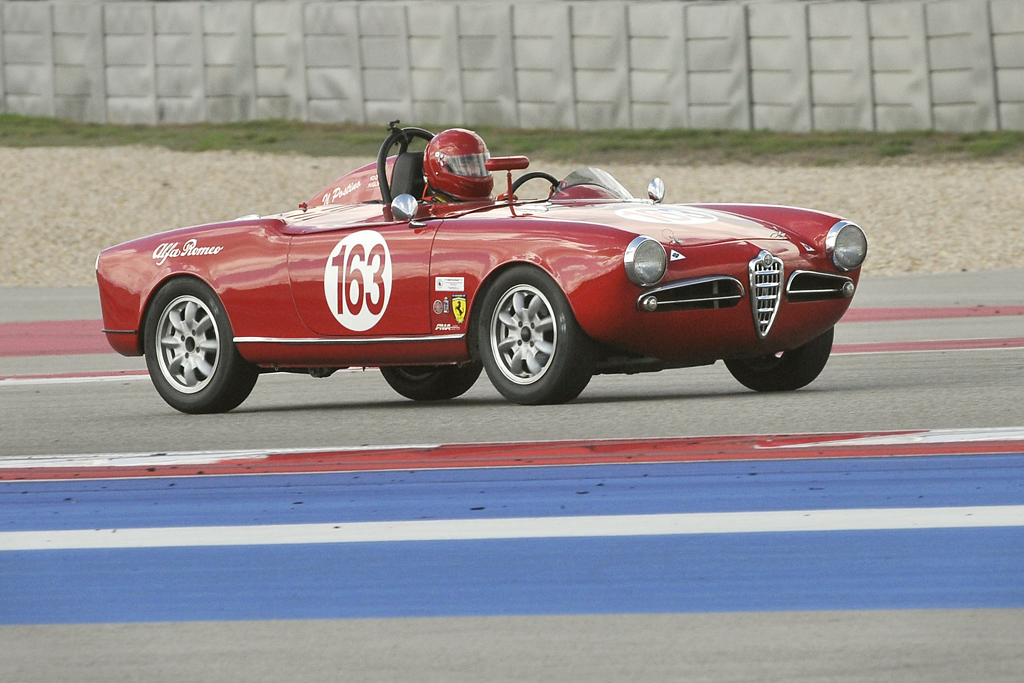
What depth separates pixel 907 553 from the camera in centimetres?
485

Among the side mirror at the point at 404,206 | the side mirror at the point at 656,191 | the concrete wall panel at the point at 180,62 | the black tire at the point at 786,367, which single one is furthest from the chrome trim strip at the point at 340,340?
the concrete wall panel at the point at 180,62

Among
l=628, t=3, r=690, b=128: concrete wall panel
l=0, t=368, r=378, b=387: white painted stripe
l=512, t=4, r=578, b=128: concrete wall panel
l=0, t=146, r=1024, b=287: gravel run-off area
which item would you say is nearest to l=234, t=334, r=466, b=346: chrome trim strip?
l=0, t=368, r=378, b=387: white painted stripe

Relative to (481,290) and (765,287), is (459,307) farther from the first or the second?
(765,287)

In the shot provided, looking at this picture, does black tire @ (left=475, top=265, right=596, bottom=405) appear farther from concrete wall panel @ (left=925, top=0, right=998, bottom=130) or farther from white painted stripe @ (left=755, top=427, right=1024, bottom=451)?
concrete wall panel @ (left=925, top=0, right=998, bottom=130)

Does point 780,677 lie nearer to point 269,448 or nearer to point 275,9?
point 269,448

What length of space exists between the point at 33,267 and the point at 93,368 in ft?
33.4

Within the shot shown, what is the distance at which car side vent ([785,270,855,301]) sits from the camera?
27.9ft

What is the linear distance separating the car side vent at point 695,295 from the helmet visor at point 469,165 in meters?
1.71

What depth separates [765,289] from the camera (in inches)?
330

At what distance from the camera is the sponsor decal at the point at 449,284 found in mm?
8531

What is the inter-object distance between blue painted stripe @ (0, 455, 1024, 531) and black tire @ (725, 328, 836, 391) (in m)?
2.72

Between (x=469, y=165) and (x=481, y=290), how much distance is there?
→ 48.2 inches

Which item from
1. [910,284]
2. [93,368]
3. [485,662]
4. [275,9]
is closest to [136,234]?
[275,9]

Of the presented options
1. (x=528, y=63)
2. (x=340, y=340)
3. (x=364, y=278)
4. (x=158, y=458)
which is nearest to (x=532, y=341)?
(x=364, y=278)
